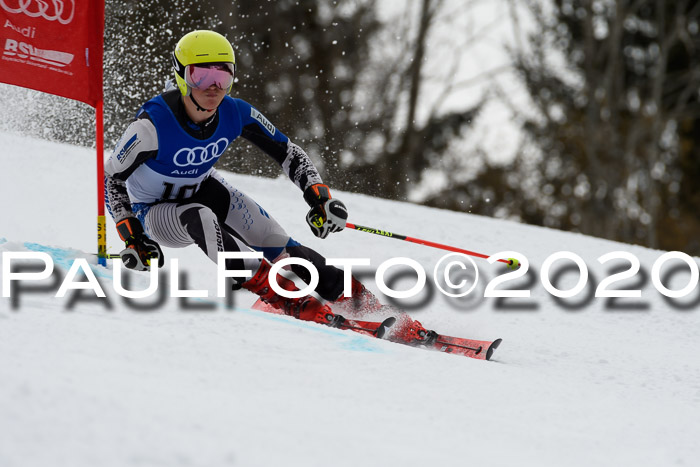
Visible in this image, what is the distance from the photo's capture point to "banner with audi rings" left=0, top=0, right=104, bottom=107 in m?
4.08

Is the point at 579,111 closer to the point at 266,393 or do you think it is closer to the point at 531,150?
the point at 531,150

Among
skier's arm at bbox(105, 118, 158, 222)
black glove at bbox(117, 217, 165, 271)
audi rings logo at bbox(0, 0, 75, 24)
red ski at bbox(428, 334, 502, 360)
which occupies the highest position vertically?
audi rings logo at bbox(0, 0, 75, 24)

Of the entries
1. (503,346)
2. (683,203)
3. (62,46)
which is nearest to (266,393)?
(503,346)

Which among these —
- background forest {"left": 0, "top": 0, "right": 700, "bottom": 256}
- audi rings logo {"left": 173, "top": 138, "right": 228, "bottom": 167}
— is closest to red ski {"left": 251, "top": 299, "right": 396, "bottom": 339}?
audi rings logo {"left": 173, "top": 138, "right": 228, "bottom": 167}

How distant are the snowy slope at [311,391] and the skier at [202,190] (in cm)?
32

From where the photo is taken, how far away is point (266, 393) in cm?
239

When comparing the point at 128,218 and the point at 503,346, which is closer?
the point at 128,218

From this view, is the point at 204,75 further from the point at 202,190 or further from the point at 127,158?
the point at 202,190

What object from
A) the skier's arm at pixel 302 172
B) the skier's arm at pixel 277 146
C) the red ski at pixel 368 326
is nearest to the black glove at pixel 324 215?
the skier's arm at pixel 302 172

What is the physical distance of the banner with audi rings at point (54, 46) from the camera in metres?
4.08

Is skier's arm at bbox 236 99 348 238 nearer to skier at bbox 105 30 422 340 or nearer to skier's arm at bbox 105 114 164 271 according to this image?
skier at bbox 105 30 422 340

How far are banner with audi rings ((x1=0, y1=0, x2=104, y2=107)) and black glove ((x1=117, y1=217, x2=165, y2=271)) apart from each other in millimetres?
857

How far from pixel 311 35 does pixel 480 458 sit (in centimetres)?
1723

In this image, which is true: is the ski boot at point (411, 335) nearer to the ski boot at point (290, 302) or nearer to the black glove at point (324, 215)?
the ski boot at point (290, 302)
